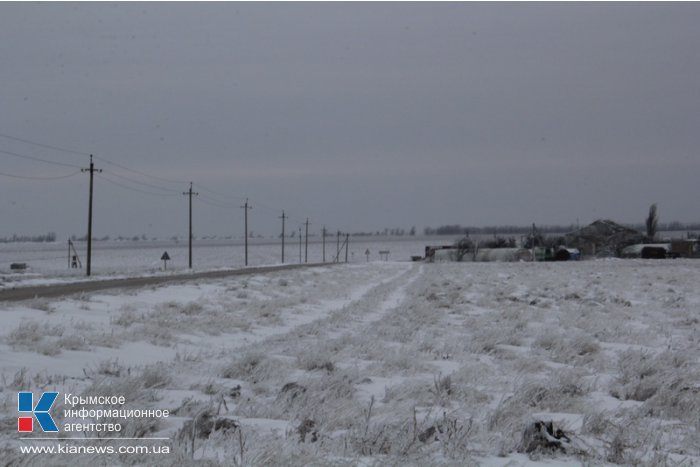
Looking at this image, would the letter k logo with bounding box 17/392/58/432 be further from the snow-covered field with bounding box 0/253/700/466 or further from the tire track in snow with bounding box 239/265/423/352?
the tire track in snow with bounding box 239/265/423/352

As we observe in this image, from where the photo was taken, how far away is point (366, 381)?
30.8ft

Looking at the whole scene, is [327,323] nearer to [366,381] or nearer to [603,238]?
[366,381]

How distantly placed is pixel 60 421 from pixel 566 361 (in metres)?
7.95

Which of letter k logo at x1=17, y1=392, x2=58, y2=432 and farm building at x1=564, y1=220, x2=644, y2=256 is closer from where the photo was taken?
letter k logo at x1=17, y1=392, x2=58, y2=432

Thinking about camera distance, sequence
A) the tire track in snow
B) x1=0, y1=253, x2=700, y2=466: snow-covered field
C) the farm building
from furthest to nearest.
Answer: the farm building
the tire track in snow
x1=0, y1=253, x2=700, y2=466: snow-covered field

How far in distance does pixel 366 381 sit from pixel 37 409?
417 cm

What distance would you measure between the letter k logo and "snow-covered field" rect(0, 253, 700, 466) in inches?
4.4

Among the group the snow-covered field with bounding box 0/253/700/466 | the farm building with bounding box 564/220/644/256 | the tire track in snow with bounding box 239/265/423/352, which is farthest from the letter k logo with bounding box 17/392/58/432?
the farm building with bounding box 564/220/644/256

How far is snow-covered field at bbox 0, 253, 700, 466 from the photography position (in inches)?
234

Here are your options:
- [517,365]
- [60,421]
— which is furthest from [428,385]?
[60,421]

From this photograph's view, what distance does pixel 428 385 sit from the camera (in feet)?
29.1

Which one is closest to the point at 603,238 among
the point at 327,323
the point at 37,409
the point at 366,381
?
the point at 327,323

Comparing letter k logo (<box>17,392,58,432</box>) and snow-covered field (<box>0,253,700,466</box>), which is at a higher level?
letter k logo (<box>17,392,58,432</box>)

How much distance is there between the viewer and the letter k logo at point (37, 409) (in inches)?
237
